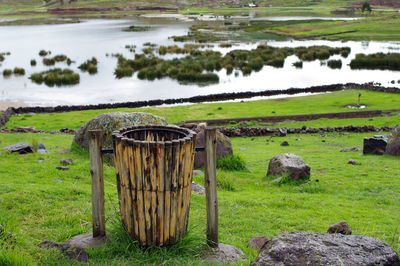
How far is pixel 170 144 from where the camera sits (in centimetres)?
504

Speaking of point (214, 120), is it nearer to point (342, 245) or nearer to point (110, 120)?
point (110, 120)

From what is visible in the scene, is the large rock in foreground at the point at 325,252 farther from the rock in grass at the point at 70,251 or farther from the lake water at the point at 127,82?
the lake water at the point at 127,82

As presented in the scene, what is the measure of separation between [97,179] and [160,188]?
3.67 ft

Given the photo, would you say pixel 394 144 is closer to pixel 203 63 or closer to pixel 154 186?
pixel 154 186

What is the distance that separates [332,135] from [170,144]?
16701 mm

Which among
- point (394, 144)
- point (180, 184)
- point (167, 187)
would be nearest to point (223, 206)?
point (180, 184)

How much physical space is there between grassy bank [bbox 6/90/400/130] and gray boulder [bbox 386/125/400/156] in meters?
7.85

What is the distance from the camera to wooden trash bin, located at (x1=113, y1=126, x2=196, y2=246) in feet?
16.6

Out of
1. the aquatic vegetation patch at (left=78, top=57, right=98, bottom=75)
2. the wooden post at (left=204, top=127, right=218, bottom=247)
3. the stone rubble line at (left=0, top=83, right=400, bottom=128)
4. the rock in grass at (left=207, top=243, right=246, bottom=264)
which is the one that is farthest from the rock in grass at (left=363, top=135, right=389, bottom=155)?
the aquatic vegetation patch at (left=78, top=57, right=98, bottom=75)

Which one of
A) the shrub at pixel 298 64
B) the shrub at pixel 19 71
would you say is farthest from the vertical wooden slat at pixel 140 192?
the shrub at pixel 298 64

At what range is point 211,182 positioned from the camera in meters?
5.72

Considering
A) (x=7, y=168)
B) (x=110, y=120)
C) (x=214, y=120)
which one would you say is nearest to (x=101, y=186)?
(x=7, y=168)

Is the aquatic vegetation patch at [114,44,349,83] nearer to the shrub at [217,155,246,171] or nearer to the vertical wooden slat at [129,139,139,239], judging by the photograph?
the shrub at [217,155,246,171]

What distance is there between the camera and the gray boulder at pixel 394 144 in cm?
1429
